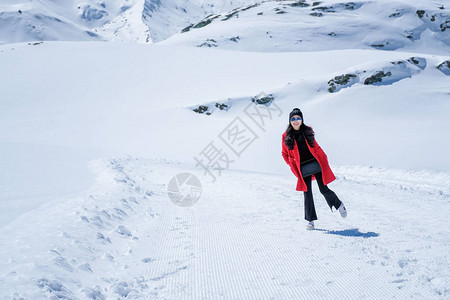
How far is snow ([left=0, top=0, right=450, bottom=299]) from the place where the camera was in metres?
3.00

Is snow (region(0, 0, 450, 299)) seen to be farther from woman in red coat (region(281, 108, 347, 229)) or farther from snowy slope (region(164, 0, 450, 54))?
snowy slope (region(164, 0, 450, 54))

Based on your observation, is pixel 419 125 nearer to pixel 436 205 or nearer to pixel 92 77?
pixel 436 205

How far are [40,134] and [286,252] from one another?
22131mm

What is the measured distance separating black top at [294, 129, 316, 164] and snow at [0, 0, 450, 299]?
1.14m

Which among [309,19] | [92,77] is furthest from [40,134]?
[309,19]

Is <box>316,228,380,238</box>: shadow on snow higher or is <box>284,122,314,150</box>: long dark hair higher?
<box>284,122,314,150</box>: long dark hair

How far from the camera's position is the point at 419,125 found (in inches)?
639

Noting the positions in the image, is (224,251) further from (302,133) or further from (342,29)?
(342,29)

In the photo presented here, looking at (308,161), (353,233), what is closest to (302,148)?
(308,161)

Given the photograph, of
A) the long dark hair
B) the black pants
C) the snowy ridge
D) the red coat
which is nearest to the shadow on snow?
the black pants

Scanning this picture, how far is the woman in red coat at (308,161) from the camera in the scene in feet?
15.3

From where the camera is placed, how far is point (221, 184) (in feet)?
31.2

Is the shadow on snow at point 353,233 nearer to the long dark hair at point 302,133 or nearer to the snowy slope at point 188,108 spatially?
the long dark hair at point 302,133

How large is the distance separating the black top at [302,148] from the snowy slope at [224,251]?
45.0 inches
